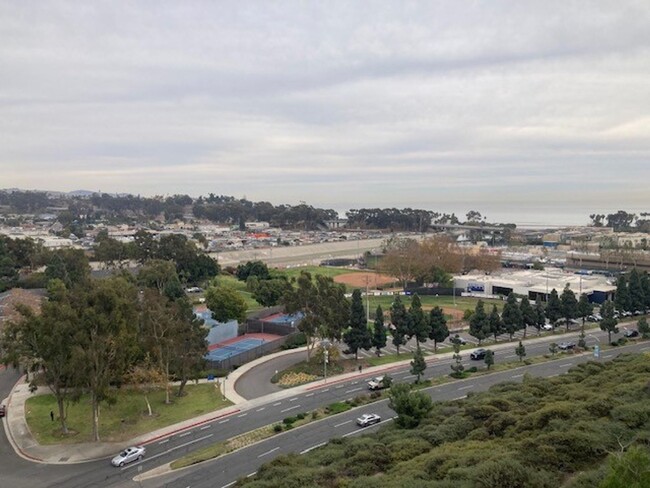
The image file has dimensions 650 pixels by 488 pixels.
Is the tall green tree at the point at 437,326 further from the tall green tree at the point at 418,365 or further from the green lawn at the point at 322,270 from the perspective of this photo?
the green lawn at the point at 322,270

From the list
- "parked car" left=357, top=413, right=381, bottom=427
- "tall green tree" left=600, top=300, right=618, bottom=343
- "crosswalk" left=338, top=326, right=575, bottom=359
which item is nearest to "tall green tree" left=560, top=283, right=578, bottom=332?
"crosswalk" left=338, top=326, right=575, bottom=359

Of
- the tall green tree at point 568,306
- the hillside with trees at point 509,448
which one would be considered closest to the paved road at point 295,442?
the hillside with trees at point 509,448

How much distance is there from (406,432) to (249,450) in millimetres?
10787

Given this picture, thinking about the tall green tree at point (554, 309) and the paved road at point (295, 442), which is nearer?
the paved road at point (295, 442)

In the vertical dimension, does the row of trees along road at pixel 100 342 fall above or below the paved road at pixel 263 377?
above

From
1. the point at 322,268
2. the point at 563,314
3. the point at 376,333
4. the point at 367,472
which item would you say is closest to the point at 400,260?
the point at 322,268

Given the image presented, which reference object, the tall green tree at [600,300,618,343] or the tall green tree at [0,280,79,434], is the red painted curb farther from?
the tall green tree at [600,300,618,343]

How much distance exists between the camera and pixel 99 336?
34.8m

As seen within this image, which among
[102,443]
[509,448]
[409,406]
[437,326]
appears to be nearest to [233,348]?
[437,326]

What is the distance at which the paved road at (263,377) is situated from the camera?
148 ft

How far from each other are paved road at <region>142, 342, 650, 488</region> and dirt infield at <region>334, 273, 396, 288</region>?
5652 centimetres

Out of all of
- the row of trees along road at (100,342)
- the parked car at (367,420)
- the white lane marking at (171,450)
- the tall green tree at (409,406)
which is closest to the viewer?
the tall green tree at (409,406)

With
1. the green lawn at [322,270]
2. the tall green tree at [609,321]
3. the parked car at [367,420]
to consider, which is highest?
the tall green tree at [609,321]

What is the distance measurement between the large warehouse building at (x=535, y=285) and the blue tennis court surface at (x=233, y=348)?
148 feet
